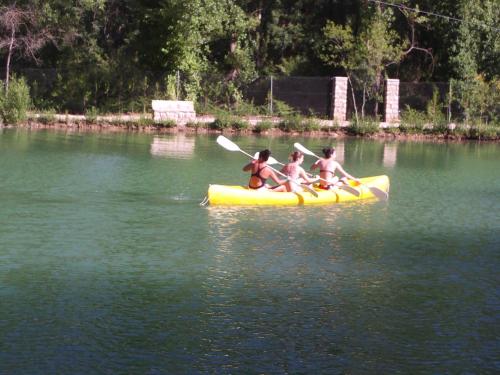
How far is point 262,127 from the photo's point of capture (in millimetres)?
33188

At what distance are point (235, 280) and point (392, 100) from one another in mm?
26654

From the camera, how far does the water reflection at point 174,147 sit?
24812 mm

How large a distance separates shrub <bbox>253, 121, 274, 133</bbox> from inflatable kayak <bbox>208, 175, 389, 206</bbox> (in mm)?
15799

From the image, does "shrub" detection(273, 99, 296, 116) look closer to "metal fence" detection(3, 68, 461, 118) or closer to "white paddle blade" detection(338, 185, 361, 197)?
"metal fence" detection(3, 68, 461, 118)

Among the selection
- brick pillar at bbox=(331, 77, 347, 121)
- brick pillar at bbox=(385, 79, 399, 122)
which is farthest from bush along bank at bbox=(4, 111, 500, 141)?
brick pillar at bbox=(331, 77, 347, 121)

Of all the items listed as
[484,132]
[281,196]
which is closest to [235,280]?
[281,196]

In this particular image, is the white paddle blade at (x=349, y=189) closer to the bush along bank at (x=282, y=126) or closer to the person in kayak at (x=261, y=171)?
the person in kayak at (x=261, y=171)

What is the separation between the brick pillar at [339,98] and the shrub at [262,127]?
4.20 m

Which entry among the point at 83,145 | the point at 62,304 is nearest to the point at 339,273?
the point at 62,304

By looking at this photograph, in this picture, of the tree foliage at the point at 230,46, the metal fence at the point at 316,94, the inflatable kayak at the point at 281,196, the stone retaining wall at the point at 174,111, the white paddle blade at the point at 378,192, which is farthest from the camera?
the metal fence at the point at 316,94

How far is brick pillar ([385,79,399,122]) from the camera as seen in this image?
3650 cm

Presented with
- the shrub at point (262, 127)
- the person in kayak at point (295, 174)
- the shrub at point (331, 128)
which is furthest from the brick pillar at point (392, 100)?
the person in kayak at point (295, 174)

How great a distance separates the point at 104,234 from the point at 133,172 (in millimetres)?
7347

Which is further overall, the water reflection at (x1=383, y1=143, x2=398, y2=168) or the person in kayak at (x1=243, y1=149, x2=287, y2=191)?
the water reflection at (x1=383, y1=143, x2=398, y2=168)
